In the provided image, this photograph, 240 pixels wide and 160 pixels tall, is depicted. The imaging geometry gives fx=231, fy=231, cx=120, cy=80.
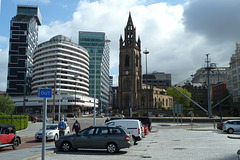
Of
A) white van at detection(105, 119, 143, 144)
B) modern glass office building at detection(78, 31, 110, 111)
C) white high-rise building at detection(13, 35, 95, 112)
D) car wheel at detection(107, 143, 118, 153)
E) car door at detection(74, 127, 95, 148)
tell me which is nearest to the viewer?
car wheel at detection(107, 143, 118, 153)

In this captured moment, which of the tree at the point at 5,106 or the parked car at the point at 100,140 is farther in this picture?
the tree at the point at 5,106

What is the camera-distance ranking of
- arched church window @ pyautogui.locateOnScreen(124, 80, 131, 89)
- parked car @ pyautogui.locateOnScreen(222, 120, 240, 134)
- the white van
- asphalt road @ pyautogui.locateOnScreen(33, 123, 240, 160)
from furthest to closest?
arched church window @ pyautogui.locateOnScreen(124, 80, 131, 89) → parked car @ pyautogui.locateOnScreen(222, 120, 240, 134) → the white van → asphalt road @ pyautogui.locateOnScreen(33, 123, 240, 160)

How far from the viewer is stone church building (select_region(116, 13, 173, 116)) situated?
91.2 m

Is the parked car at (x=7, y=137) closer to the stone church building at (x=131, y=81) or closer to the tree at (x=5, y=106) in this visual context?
the tree at (x=5, y=106)

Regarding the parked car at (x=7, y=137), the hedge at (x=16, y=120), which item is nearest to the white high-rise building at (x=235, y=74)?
the hedge at (x=16, y=120)

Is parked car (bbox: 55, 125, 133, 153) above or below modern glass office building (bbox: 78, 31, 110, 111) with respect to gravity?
below

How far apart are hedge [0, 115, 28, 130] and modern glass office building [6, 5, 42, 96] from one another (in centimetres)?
9418

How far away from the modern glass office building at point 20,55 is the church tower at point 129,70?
5460 centimetres

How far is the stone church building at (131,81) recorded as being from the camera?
91.2 m

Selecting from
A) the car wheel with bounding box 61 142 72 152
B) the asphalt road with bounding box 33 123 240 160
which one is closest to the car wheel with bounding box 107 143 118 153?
the asphalt road with bounding box 33 123 240 160

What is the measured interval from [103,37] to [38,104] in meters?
60.1

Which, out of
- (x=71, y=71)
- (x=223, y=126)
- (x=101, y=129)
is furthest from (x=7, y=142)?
(x=71, y=71)

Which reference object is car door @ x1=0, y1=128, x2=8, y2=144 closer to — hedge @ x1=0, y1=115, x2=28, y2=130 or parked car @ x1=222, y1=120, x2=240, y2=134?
hedge @ x1=0, y1=115, x2=28, y2=130

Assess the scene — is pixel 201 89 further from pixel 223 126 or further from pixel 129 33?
pixel 223 126
